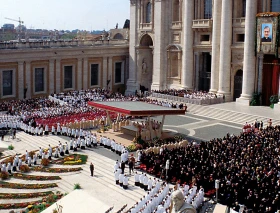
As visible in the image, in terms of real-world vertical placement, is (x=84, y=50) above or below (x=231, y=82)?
above

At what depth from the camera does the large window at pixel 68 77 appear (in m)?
49.9

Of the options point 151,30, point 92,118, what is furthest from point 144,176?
point 151,30

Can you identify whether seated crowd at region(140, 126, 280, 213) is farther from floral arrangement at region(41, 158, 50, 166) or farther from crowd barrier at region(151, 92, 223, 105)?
crowd barrier at region(151, 92, 223, 105)

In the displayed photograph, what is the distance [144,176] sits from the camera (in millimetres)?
22016

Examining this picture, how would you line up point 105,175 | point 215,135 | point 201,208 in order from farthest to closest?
point 215,135 → point 105,175 → point 201,208

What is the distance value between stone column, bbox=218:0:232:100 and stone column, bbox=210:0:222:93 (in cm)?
102

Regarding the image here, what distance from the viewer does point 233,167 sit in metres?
21.4

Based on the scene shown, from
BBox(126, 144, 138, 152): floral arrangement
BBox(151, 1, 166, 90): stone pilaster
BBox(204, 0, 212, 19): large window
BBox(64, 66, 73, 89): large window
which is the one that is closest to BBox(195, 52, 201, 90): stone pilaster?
BBox(204, 0, 212, 19): large window

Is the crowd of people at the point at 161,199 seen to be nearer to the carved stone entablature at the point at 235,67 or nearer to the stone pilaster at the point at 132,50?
the carved stone entablature at the point at 235,67

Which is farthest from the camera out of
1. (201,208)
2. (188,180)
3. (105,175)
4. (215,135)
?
(215,135)

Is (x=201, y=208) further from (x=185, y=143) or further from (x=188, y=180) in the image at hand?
(x=185, y=143)

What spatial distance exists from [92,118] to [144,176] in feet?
49.9

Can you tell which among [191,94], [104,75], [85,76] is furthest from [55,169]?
[104,75]

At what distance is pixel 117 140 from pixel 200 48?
810 inches
